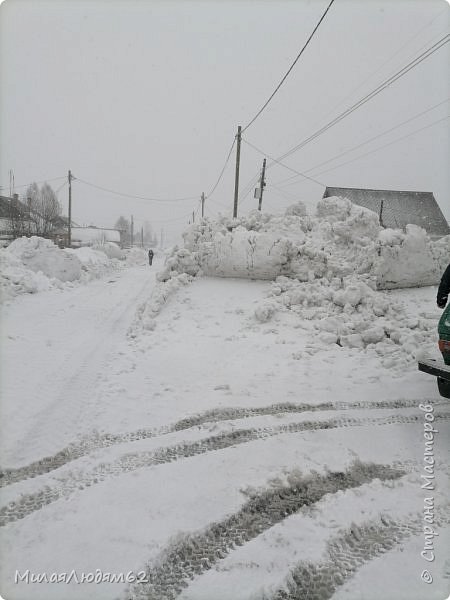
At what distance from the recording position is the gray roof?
123ft

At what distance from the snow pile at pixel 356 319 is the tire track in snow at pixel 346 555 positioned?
9.77 feet

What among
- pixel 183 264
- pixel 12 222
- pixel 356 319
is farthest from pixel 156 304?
pixel 12 222

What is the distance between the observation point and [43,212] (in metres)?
35.4

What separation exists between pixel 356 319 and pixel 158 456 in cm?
479

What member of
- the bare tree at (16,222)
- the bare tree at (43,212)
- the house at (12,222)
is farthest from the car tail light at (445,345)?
the bare tree at (43,212)

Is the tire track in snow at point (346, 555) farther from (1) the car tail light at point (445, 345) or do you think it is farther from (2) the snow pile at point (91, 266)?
(2) the snow pile at point (91, 266)

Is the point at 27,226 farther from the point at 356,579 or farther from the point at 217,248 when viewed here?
the point at 356,579

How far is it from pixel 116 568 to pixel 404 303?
740cm

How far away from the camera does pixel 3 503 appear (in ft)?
7.88

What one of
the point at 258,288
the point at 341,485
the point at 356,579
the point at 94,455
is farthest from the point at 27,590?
the point at 258,288

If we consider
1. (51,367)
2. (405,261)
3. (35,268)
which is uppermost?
(405,261)

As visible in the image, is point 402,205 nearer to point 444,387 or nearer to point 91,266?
point 91,266

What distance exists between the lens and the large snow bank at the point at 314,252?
823 centimetres

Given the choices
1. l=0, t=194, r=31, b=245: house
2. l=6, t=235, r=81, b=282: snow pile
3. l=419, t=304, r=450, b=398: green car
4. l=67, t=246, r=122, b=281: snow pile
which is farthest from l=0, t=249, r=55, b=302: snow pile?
l=0, t=194, r=31, b=245: house
